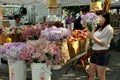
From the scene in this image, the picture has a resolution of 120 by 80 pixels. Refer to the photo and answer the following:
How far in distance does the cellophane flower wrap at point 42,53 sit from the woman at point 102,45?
0.84 metres

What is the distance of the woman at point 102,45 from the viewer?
16.8 ft

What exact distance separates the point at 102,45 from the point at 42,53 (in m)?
1.20

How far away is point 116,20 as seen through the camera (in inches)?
739

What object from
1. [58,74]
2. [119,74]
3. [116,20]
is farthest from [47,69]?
[116,20]

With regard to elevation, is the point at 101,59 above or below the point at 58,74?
above

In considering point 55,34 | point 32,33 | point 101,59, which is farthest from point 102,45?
point 32,33

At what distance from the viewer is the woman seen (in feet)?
16.8

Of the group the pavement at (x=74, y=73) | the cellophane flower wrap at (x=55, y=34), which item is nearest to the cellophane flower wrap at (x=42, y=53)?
the cellophane flower wrap at (x=55, y=34)

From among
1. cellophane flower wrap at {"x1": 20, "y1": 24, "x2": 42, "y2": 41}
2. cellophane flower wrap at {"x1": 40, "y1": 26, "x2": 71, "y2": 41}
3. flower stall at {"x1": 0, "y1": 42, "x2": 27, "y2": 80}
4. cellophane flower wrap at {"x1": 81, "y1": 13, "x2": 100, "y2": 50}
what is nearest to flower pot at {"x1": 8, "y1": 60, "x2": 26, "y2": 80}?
flower stall at {"x1": 0, "y1": 42, "x2": 27, "y2": 80}

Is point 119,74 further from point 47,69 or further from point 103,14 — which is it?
point 47,69

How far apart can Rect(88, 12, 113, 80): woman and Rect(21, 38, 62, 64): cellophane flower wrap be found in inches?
33.2

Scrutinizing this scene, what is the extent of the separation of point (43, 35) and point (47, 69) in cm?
104

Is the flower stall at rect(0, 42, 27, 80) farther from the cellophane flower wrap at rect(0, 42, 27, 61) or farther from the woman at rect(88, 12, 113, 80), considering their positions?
the woman at rect(88, 12, 113, 80)

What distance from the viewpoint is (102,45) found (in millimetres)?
5125
